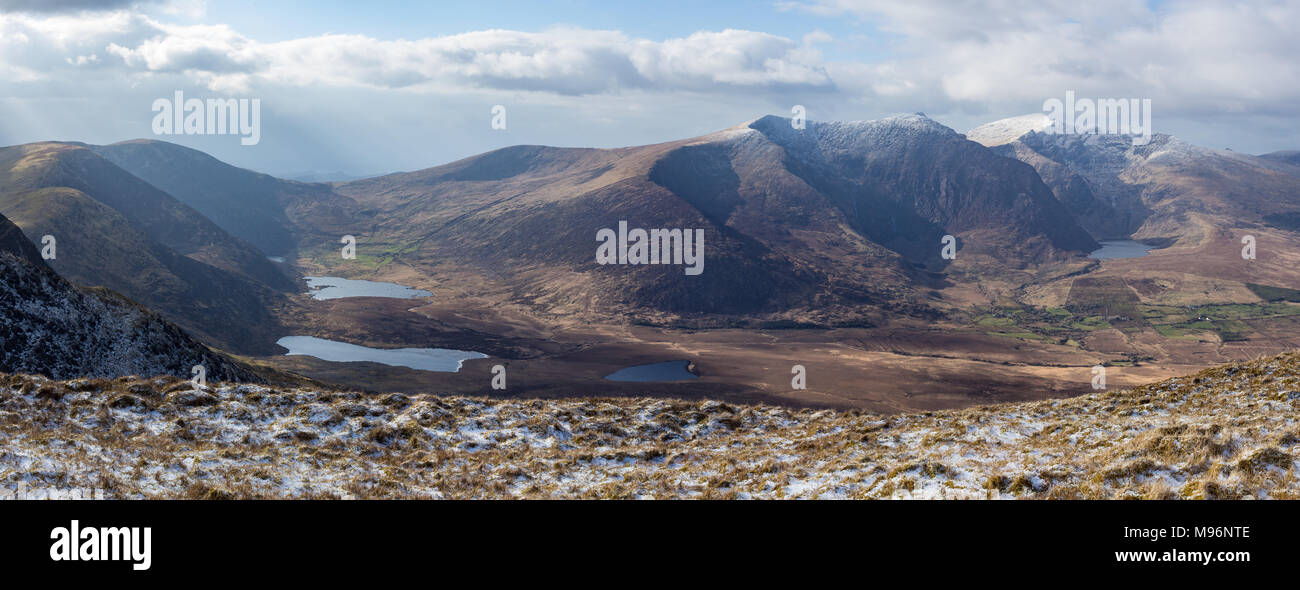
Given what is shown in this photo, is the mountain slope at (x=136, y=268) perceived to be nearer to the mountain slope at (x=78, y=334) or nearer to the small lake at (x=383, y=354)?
the small lake at (x=383, y=354)

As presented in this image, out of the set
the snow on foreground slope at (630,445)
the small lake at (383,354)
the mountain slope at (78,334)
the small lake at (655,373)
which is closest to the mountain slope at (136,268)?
the small lake at (383,354)

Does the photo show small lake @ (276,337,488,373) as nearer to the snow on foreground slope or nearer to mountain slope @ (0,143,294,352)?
mountain slope @ (0,143,294,352)

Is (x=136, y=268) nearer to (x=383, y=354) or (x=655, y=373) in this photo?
(x=383, y=354)

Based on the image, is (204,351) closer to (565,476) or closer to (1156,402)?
(565,476)

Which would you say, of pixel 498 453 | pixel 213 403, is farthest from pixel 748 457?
pixel 213 403

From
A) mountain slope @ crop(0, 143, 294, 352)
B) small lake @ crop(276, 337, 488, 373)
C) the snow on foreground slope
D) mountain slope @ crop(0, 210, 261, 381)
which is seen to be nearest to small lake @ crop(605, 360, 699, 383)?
small lake @ crop(276, 337, 488, 373)

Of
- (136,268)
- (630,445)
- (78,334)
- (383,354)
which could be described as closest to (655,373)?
(383,354)

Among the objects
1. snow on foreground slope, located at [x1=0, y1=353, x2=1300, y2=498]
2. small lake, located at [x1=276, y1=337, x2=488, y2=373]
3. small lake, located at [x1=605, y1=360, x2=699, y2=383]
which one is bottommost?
small lake, located at [x1=605, y1=360, x2=699, y2=383]
